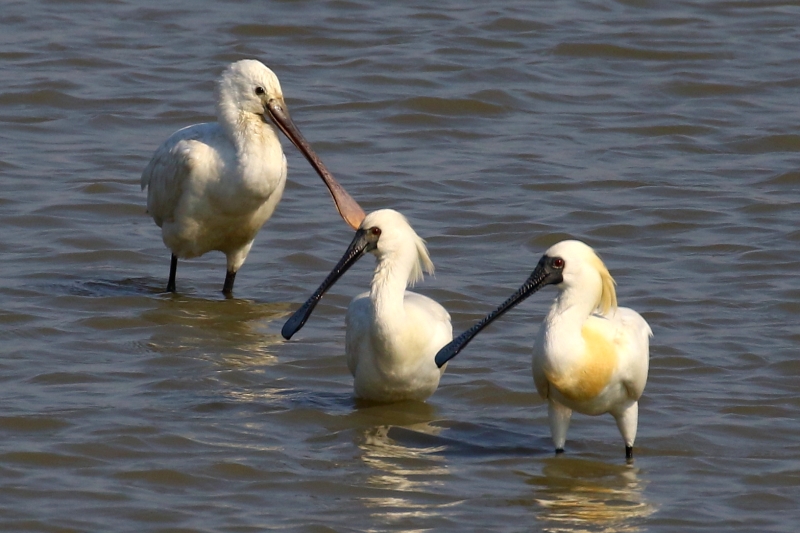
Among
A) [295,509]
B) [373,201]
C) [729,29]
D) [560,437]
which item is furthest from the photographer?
[729,29]

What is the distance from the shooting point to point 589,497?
22.9ft

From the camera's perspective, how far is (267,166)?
995 centimetres

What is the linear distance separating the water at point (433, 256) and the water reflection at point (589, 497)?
0.02 meters

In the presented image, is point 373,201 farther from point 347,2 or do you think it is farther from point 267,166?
point 347,2

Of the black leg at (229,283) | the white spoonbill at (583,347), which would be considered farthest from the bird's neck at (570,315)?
the black leg at (229,283)

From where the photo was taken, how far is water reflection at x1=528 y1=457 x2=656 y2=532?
6.68 metres

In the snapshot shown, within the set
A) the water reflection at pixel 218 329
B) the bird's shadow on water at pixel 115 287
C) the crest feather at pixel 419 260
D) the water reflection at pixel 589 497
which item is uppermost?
the crest feather at pixel 419 260

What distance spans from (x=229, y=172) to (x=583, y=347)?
361cm

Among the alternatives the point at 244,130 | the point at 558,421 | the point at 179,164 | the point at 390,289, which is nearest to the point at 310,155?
the point at 244,130

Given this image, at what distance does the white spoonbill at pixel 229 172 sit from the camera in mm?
9945

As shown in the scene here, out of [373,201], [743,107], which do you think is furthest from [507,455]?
[743,107]

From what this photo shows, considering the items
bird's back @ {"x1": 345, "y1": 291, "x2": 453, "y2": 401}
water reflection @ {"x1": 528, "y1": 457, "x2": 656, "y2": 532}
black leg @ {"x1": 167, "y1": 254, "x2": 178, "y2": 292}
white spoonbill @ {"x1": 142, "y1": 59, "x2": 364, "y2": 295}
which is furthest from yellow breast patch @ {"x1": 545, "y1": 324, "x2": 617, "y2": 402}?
black leg @ {"x1": 167, "y1": 254, "x2": 178, "y2": 292}

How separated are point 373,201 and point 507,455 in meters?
4.83

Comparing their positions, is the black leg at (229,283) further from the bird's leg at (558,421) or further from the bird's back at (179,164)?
the bird's leg at (558,421)
